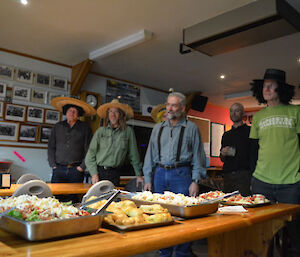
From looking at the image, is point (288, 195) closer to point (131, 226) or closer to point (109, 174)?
point (131, 226)

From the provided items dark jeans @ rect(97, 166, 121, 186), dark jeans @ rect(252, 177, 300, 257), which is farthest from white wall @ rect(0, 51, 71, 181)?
dark jeans @ rect(252, 177, 300, 257)

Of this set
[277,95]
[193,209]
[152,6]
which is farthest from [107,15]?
[193,209]

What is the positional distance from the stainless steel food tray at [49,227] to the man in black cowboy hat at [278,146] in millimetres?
1749

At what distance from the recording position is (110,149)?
329cm

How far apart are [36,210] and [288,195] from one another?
6.42ft

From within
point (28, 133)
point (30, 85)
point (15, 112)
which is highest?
point (30, 85)

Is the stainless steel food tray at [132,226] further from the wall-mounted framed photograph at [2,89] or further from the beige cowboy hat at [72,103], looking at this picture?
the wall-mounted framed photograph at [2,89]

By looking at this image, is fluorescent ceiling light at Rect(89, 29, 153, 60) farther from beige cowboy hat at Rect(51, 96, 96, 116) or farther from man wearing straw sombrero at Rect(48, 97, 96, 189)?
man wearing straw sombrero at Rect(48, 97, 96, 189)

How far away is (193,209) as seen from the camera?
1.25m

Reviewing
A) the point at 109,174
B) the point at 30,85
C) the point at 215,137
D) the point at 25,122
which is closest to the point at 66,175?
the point at 109,174

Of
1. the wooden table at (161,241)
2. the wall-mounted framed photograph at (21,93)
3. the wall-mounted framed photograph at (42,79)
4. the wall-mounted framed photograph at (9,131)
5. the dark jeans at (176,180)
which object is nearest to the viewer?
the wooden table at (161,241)

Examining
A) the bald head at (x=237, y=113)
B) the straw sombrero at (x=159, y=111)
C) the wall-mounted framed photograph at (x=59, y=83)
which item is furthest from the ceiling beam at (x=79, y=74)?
the bald head at (x=237, y=113)

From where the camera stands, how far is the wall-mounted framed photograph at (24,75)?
15.1 feet

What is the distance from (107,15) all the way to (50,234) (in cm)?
306
